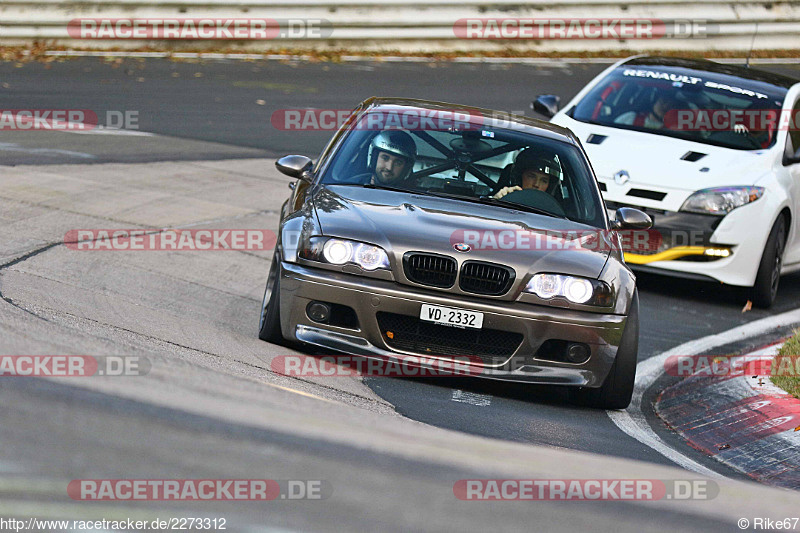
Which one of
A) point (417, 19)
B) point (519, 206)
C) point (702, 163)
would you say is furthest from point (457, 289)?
point (417, 19)

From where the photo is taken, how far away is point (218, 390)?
12.6ft

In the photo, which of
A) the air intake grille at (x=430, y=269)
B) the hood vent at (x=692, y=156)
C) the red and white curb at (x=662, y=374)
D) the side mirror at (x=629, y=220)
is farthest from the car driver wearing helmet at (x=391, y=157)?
the hood vent at (x=692, y=156)

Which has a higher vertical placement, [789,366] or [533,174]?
[533,174]

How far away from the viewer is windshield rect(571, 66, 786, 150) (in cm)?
1084

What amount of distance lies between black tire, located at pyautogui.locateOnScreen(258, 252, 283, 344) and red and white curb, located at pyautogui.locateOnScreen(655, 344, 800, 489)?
2.18m

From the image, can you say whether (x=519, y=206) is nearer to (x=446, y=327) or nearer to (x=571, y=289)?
(x=571, y=289)

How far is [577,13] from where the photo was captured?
846 inches

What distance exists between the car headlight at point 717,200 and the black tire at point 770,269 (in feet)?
1.35

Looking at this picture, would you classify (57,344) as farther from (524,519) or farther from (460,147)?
(460,147)

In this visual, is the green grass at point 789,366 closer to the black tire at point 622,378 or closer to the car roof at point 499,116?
the black tire at point 622,378

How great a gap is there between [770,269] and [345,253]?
511 centimetres

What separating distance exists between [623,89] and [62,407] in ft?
29.0

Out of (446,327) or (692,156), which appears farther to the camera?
(692,156)

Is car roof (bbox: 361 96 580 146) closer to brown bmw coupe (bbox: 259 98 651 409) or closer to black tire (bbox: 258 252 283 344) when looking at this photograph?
brown bmw coupe (bbox: 259 98 651 409)
